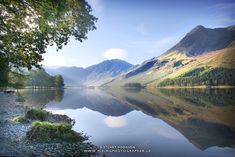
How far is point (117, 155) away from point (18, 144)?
948 centimetres

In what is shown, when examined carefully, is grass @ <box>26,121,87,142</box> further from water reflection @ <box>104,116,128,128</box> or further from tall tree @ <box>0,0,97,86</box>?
water reflection @ <box>104,116,128,128</box>

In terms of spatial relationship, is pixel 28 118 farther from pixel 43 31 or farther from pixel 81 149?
pixel 43 31

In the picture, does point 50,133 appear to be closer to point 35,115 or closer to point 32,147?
point 32,147

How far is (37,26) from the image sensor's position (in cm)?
2042

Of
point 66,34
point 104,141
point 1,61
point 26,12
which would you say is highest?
point 26,12

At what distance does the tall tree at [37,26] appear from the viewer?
18.4m

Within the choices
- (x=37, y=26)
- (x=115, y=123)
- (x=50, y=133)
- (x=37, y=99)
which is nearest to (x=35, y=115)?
(x=50, y=133)

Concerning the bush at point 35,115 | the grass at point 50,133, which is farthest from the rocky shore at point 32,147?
the bush at point 35,115

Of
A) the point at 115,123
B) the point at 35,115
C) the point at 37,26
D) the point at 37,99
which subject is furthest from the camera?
the point at 37,99

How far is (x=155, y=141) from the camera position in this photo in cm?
3491

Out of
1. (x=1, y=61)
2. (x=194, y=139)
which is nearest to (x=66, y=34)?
(x=1, y=61)

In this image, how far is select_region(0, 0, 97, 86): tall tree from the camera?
18.4 meters

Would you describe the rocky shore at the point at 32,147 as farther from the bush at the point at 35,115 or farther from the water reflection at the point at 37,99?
the water reflection at the point at 37,99

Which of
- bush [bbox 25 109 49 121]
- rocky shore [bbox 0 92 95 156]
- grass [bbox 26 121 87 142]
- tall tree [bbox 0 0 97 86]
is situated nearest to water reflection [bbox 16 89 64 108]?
bush [bbox 25 109 49 121]
